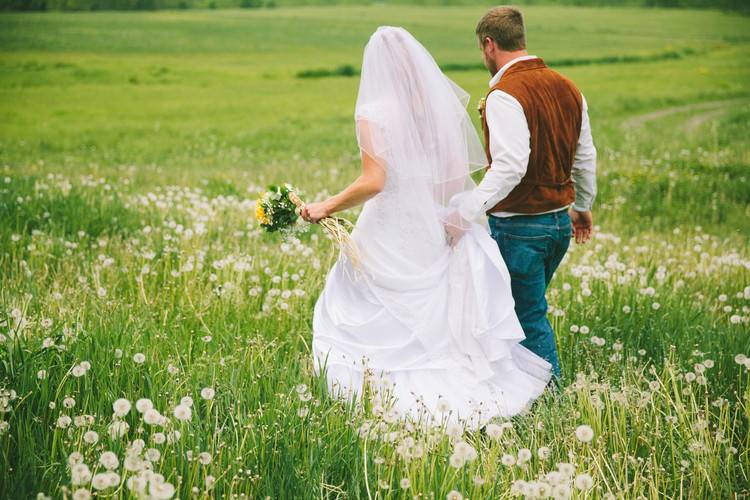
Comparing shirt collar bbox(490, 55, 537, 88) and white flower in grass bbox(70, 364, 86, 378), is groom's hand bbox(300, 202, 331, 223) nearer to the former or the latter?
shirt collar bbox(490, 55, 537, 88)

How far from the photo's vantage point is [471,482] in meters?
3.37

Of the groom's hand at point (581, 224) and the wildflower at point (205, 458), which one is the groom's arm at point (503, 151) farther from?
→ the wildflower at point (205, 458)

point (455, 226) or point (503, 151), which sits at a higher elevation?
point (503, 151)

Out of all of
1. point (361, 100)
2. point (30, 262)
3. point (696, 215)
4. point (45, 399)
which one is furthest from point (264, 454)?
point (696, 215)

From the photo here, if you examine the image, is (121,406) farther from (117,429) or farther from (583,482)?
(583,482)

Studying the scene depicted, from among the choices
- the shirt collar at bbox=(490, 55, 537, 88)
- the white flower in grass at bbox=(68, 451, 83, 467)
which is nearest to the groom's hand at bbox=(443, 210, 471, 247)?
the shirt collar at bbox=(490, 55, 537, 88)

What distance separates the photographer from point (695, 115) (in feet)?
89.4

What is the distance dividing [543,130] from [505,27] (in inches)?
27.9

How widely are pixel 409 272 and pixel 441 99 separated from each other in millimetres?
1155

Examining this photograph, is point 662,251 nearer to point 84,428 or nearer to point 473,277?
point 473,277

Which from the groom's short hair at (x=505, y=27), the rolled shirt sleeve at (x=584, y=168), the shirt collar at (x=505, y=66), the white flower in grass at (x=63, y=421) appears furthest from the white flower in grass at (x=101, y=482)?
the rolled shirt sleeve at (x=584, y=168)

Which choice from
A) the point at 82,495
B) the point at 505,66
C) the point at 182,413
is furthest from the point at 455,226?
the point at 82,495

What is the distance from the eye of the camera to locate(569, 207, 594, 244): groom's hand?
5.52 metres

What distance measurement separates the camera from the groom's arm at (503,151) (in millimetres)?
4566
